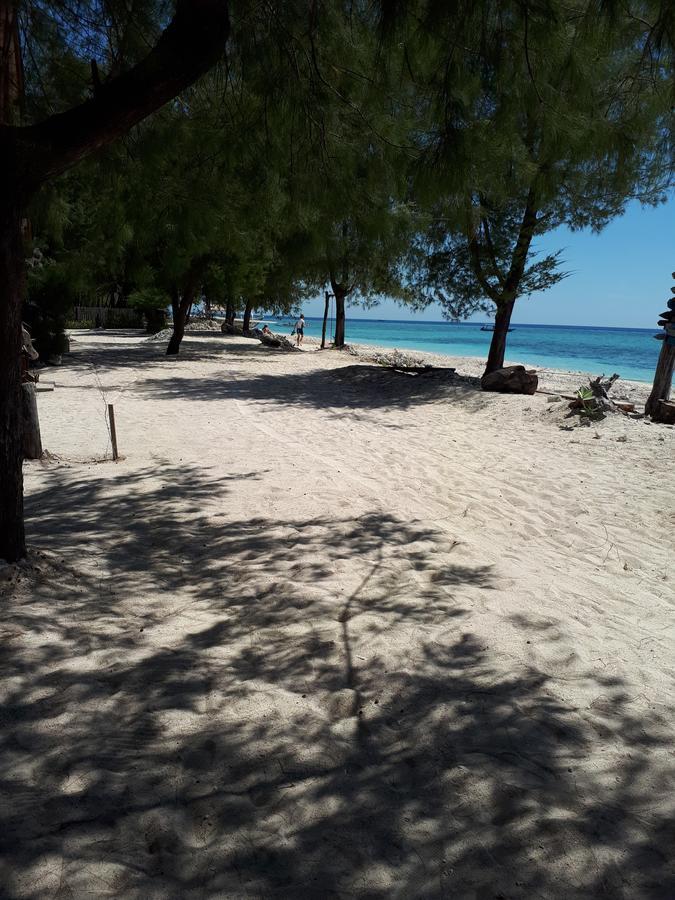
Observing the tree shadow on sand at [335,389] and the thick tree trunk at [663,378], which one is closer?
the thick tree trunk at [663,378]

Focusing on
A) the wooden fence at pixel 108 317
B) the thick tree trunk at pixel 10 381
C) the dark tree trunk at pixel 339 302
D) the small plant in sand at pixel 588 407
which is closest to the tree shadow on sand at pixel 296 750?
the thick tree trunk at pixel 10 381

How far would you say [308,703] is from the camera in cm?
293

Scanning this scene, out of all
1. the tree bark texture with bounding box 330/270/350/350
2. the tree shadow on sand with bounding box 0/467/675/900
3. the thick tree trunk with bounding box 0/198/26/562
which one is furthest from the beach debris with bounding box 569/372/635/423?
the tree bark texture with bounding box 330/270/350/350

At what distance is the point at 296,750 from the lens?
258cm

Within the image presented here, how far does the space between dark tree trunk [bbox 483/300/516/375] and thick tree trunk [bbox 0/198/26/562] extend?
40.9ft

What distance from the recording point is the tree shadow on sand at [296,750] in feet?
6.48

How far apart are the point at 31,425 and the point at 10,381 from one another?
3939 mm

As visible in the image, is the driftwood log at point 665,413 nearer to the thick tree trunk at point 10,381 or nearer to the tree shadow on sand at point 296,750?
the tree shadow on sand at point 296,750

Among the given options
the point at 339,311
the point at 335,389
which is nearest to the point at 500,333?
the point at 335,389

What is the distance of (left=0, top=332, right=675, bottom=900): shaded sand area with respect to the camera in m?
2.03

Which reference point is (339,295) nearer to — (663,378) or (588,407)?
(663,378)

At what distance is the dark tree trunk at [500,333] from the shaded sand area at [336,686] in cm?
830

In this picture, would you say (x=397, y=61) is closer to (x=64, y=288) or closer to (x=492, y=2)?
(x=492, y=2)

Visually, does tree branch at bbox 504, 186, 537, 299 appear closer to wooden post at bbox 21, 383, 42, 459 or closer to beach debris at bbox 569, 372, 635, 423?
beach debris at bbox 569, 372, 635, 423
